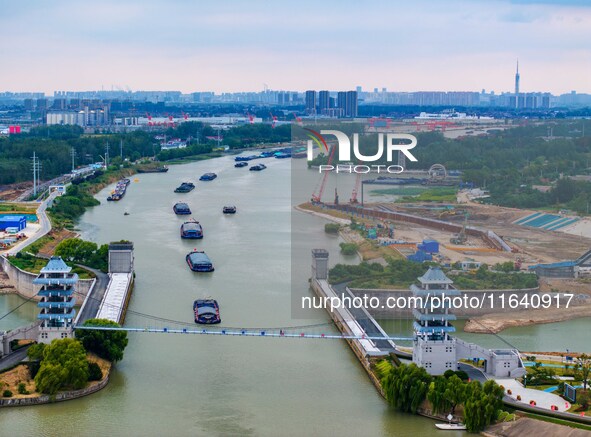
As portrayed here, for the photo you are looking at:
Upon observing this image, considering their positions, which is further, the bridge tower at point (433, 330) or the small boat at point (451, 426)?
the bridge tower at point (433, 330)

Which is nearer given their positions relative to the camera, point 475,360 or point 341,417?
point 341,417

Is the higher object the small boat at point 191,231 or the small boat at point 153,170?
the small boat at point 191,231

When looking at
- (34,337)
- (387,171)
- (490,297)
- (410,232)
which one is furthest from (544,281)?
(387,171)

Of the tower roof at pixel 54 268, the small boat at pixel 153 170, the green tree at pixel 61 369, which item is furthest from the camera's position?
the small boat at pixel 153 170

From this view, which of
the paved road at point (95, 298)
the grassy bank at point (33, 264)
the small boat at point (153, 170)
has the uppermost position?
the grassy bank at point (33, 264)

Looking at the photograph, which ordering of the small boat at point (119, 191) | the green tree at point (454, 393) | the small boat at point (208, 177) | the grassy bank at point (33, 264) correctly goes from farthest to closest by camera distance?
the small boat at point (208, 177) → the small boat at point (119, 191) → the grassy bank at point (33, 264) → the green tree at point (454, 393)

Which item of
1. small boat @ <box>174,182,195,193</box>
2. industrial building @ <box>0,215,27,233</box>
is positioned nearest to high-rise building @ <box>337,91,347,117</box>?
small boat @ <box>174,182,195,193</box>

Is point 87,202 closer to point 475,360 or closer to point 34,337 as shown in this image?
point 34,337

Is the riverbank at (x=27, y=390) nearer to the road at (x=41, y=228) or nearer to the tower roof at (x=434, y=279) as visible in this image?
the tower roof at (x=434, y=279)

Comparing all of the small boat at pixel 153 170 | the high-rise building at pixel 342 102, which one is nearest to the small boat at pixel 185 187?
the small boat at pixel 153 170
